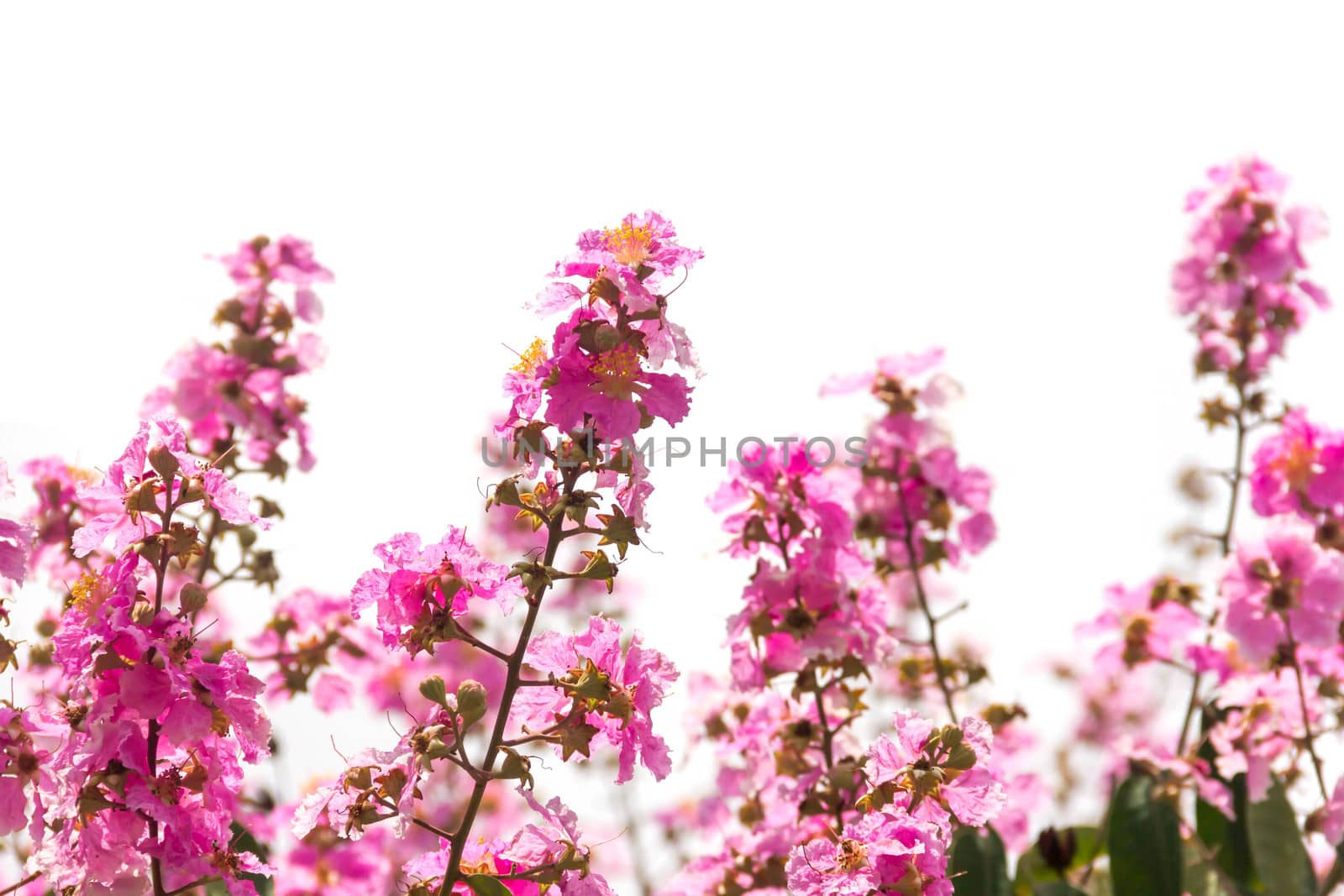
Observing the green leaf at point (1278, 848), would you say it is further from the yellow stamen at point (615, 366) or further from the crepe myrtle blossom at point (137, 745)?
the crepe myrtle blossom at point (137, 745)

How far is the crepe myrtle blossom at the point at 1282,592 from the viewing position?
6.54ft

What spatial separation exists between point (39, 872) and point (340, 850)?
116 centimetres

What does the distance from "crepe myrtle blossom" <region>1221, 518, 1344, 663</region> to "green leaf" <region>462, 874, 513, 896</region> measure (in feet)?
4.62

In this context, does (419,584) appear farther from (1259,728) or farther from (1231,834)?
(1231,834)

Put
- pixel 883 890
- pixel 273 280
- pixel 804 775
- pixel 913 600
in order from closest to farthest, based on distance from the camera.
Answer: pixel 883 890, pixel 804 775, pixel 273 280, pixel 913 600

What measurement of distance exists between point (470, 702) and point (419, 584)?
13 centimetres

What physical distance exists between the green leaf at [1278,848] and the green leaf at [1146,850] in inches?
7.3

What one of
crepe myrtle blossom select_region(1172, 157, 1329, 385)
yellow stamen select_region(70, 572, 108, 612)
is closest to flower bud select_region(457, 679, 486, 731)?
yellow stamen select_region(70, 572, 108, 612)

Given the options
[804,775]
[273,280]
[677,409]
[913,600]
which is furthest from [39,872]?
[913,600]

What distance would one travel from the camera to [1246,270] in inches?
99.0

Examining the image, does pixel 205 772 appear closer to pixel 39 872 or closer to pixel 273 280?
pixel 39 872

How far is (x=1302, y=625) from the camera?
6.55ft

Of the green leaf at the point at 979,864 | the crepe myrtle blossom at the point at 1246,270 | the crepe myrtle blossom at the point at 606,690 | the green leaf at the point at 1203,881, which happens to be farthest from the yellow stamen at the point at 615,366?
the crepe myrtle blossom at the point at 1246,270

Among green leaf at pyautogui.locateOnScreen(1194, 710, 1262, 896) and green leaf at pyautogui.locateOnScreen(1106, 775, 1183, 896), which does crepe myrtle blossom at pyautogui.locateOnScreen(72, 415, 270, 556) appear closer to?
green leaf at pyautogui.locateOnScreen(1106, 775, 1183, 896)
